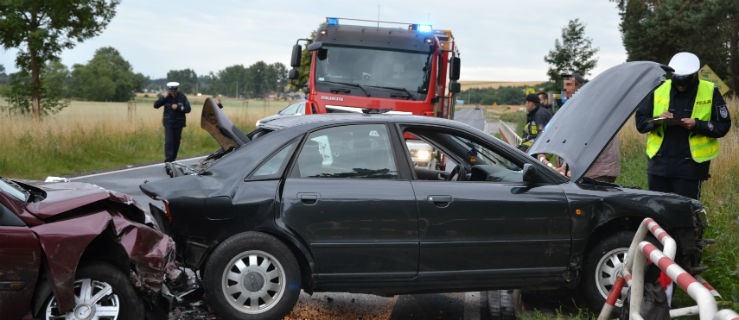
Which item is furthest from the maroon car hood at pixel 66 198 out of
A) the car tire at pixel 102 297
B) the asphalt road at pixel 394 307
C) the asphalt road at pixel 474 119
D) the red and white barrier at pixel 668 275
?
the asphalt road at pixel 474 119

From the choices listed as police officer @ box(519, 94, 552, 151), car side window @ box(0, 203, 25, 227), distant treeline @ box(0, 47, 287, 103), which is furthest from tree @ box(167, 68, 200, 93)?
car side window @ box(0, 203, 25, 227)

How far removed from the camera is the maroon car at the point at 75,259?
463 cm

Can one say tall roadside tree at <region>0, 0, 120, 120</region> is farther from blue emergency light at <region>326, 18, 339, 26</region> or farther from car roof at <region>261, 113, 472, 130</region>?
car roof at <region>261, 113, 472, 130</region>

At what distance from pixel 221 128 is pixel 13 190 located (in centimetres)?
182

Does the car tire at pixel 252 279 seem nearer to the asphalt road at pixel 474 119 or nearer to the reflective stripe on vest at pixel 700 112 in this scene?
the reflective stripe on vest at pixel 700 112

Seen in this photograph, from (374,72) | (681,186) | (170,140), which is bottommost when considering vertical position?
(170,140)

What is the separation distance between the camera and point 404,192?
5.72m

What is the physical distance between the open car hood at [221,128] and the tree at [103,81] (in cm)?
8183

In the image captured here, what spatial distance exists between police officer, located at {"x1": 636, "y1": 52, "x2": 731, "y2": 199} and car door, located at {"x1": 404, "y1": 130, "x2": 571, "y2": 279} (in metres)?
1.36

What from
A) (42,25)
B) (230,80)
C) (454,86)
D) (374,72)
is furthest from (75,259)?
(230,80)

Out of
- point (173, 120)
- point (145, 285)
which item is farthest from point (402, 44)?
point (145, 285)

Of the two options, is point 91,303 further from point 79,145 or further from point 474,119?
point 474,119

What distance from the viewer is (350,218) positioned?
18.4 feet

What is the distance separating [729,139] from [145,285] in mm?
10344
